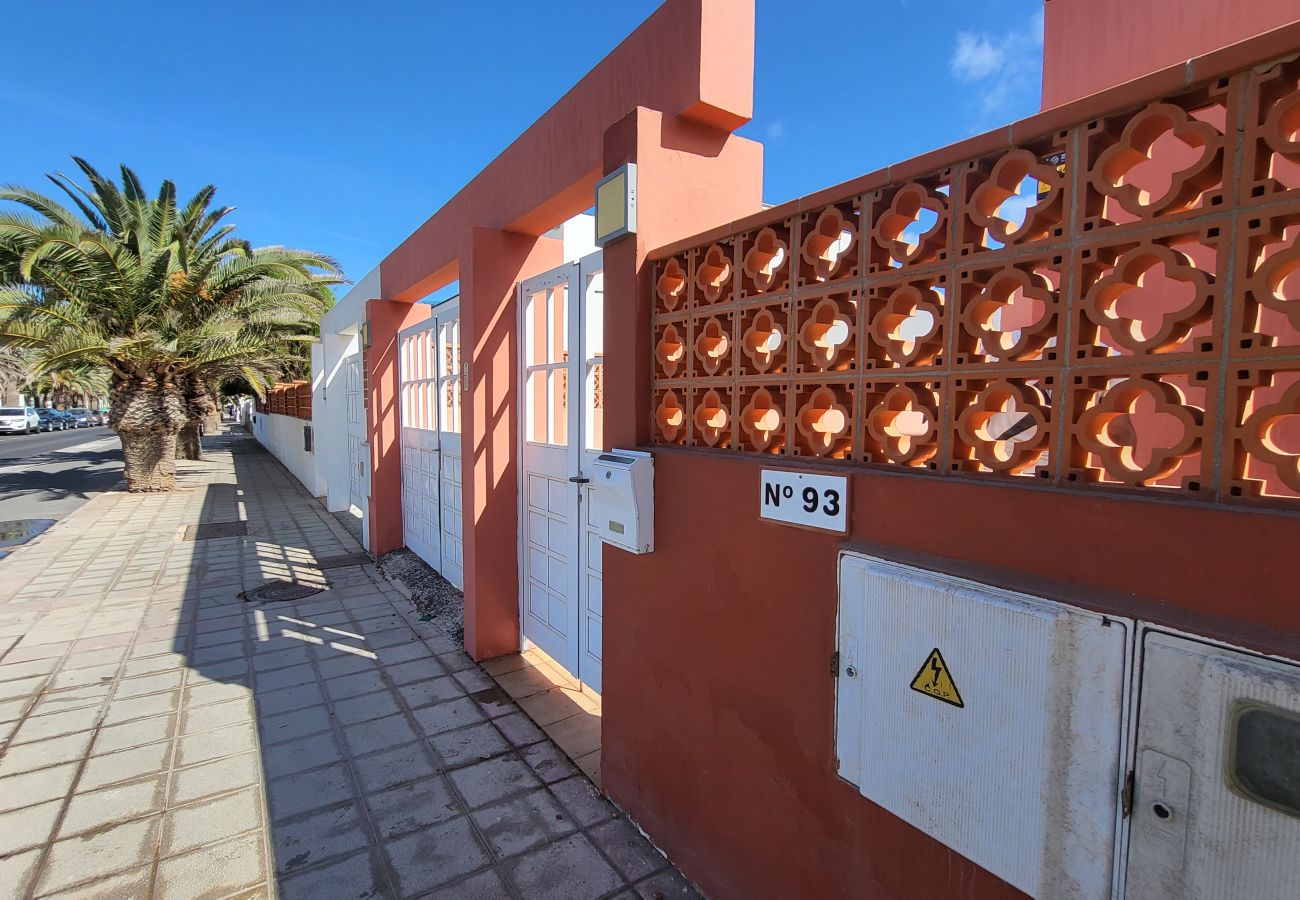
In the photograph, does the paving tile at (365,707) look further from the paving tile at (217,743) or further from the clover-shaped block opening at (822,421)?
the clover-shaped block opening at (822,421)

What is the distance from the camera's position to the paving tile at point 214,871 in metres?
2.38

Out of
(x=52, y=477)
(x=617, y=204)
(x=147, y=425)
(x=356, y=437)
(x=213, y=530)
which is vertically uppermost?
(x=617, y=204)

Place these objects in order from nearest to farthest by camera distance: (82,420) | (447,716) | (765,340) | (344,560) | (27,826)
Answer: (765,340), (27,826), (447,716), (344,560), (82,420)

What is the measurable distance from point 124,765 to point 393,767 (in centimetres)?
134

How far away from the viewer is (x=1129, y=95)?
4.21 feet

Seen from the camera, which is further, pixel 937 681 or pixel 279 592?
pixel 279 592

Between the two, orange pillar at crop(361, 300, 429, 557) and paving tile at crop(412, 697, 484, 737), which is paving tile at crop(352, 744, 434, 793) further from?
orange pillar at crop(361, 300, 429, 557)

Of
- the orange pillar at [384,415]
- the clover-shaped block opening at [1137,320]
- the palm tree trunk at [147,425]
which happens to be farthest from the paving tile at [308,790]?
the palm tree trunk at [147,425]

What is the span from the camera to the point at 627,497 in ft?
8.38

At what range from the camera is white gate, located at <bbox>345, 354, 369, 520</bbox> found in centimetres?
877

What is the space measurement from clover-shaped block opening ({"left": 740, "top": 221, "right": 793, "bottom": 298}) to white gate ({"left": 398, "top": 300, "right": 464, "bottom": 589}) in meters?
3.82

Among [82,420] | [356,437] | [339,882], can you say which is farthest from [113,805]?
[82,420]

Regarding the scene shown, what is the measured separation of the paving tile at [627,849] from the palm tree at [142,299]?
35.6 ft

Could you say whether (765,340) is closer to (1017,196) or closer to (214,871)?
(1017,196)
